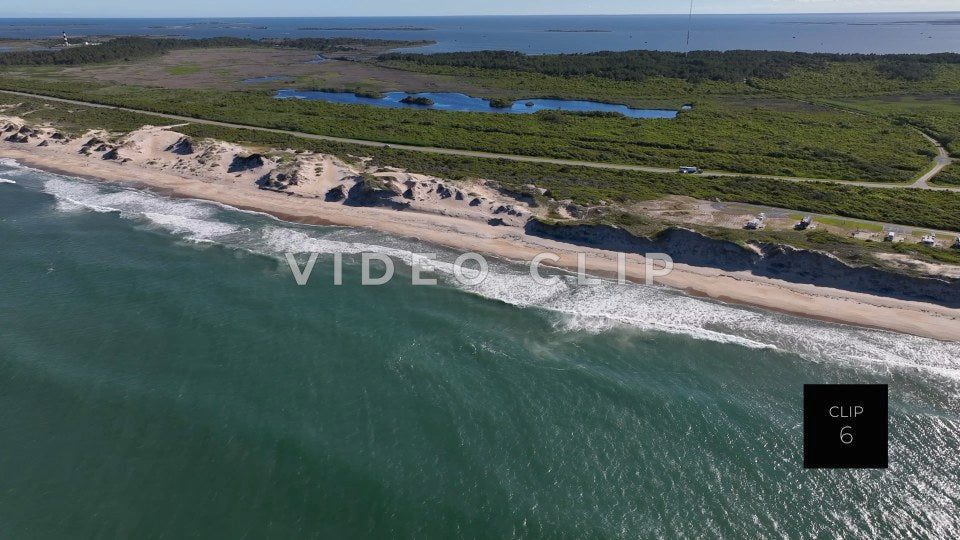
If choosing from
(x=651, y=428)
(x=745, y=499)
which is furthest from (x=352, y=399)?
(x=745, y=499)

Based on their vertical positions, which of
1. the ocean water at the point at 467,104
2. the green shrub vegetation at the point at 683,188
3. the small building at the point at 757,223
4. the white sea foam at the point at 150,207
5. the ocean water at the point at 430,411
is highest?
the ocean water at the point at 467,104

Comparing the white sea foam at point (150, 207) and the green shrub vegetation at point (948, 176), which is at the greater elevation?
the green shrub vegetation at point (948, 176)

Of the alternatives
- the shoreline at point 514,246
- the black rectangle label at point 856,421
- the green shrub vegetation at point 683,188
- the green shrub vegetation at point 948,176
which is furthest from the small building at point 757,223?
the black rectangle label at point 856,421

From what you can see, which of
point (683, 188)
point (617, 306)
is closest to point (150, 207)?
point (617, 306)

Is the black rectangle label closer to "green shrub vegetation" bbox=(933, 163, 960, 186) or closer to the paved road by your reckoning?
the paved road

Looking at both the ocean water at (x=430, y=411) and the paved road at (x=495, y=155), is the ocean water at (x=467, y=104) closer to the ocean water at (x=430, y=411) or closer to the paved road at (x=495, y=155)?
the paved road at (x=495, y=155)

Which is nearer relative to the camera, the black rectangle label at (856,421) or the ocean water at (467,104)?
the black rectangle label at (856,421)
